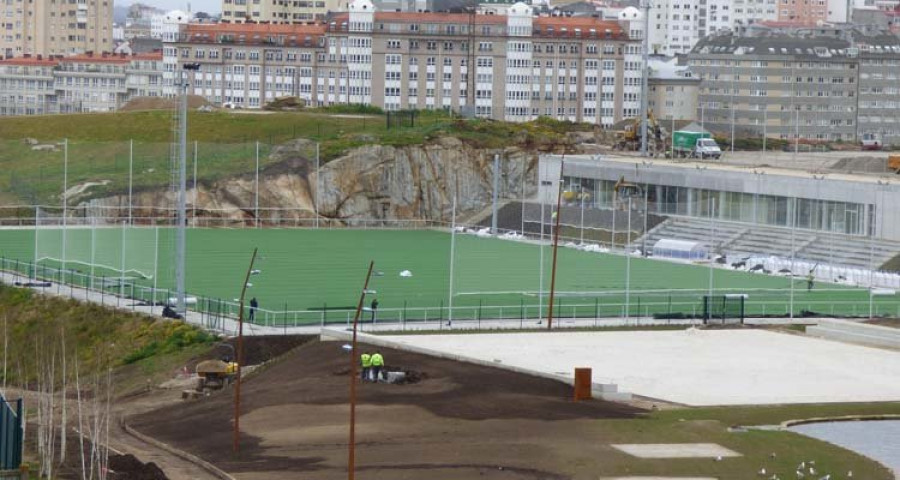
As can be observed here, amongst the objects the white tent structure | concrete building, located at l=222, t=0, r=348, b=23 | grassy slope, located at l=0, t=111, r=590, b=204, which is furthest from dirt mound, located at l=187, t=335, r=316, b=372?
concrete building, located at l=222, t=0, r=348, b=23

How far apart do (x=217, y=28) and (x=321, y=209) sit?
37103mm

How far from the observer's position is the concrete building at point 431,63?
405 feet

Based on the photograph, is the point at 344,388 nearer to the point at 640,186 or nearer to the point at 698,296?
the point at 698,296

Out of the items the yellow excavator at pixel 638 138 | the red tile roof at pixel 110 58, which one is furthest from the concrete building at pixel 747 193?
the red tile roof at pixel 110 58

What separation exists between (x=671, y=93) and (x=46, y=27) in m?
59.3

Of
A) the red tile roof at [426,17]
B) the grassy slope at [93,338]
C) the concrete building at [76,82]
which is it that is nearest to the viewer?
the grassy slope at [93,338]

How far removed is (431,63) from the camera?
12362 centimetres

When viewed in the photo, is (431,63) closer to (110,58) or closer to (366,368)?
(110,58)

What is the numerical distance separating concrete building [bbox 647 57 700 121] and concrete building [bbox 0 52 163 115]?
34.4 meters

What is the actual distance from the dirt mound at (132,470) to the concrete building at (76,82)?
113m

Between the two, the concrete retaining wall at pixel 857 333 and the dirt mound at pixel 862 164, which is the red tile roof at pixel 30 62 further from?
the concrete retaining wall at pixel 857 333

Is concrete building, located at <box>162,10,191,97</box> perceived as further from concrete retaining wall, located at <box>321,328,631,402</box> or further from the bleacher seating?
concrete retaining wall, located at <box>321,328,631,402</box>

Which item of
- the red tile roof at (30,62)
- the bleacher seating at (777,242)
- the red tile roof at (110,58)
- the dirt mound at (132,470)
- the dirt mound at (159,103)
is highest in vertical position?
the red tile roof at (110,58)

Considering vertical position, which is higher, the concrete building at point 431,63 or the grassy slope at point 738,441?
the concrete building at point 431,63
